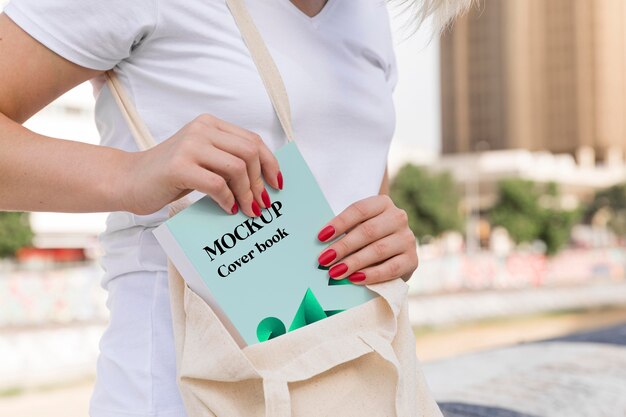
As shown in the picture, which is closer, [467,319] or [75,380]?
[75,380]

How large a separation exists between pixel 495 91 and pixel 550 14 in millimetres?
10516

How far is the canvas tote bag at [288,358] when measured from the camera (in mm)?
750

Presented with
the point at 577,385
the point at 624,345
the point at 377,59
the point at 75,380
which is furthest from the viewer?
the point at 75,380

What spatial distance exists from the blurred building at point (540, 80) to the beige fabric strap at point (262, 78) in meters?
73.7

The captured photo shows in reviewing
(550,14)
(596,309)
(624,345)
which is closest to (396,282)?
(624,345)

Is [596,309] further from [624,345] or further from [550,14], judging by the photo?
[550,14]

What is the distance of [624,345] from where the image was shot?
1.81 m

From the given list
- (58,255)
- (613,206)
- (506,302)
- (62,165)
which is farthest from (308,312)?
(613,206)

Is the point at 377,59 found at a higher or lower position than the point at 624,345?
higher

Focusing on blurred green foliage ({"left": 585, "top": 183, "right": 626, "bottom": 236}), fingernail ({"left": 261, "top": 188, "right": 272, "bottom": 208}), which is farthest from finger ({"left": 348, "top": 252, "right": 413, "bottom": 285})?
blurred green foliage ({"left": 585, "top": 183, "right": 626, "bottom": 236})

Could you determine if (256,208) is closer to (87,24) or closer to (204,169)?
(204,169)

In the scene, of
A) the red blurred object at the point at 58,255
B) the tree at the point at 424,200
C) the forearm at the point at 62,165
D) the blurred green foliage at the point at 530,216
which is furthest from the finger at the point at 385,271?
the blurred green foliage at the point at 530,216

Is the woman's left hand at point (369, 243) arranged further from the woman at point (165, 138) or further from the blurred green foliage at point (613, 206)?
the blurred green foliage at point (613, 206)

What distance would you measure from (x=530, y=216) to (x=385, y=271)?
38.7 meters
